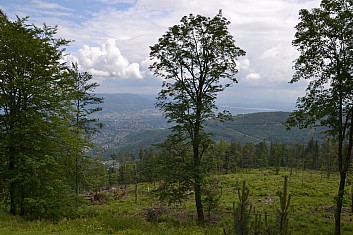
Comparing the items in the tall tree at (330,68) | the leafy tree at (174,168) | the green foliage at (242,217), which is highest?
the tall tree at (330,68)

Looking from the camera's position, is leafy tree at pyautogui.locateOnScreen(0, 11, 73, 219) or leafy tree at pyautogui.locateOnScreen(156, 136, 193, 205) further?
leafy tree at pyautogui.locateOnScreen(156, 136, 193, 205)

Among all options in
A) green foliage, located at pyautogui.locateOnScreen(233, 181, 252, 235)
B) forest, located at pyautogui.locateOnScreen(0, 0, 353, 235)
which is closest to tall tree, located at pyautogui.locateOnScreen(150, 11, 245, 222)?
forest, located at pyautogui.locateOnScreen(0, 0, 353, 235)

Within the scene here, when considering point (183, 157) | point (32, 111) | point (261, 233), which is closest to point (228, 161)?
point (183, 157)

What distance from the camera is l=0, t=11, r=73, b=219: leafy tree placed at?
Result: 50.0 ft

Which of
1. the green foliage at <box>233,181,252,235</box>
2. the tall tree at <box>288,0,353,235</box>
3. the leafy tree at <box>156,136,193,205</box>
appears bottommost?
the leafy tree at <box>156,136,193,205</box>

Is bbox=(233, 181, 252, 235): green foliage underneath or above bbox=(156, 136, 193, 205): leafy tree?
above

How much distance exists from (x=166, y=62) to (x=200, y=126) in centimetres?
460

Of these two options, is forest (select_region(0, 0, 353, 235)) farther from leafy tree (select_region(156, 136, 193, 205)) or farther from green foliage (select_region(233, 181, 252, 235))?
green foliage (select_region(233, 181, 252, 235))

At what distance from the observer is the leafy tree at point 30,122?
15250 millimetres

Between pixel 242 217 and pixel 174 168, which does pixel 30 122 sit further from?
pixel 242 217

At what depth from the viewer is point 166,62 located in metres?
17.2

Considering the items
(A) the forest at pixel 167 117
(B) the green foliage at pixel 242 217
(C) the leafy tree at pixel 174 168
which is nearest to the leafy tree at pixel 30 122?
(A) the forest at pixel 167 117

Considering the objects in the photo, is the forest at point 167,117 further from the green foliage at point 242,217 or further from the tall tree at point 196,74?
the green foliage at point 242,217

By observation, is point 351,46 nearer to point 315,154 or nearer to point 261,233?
point 261,233
